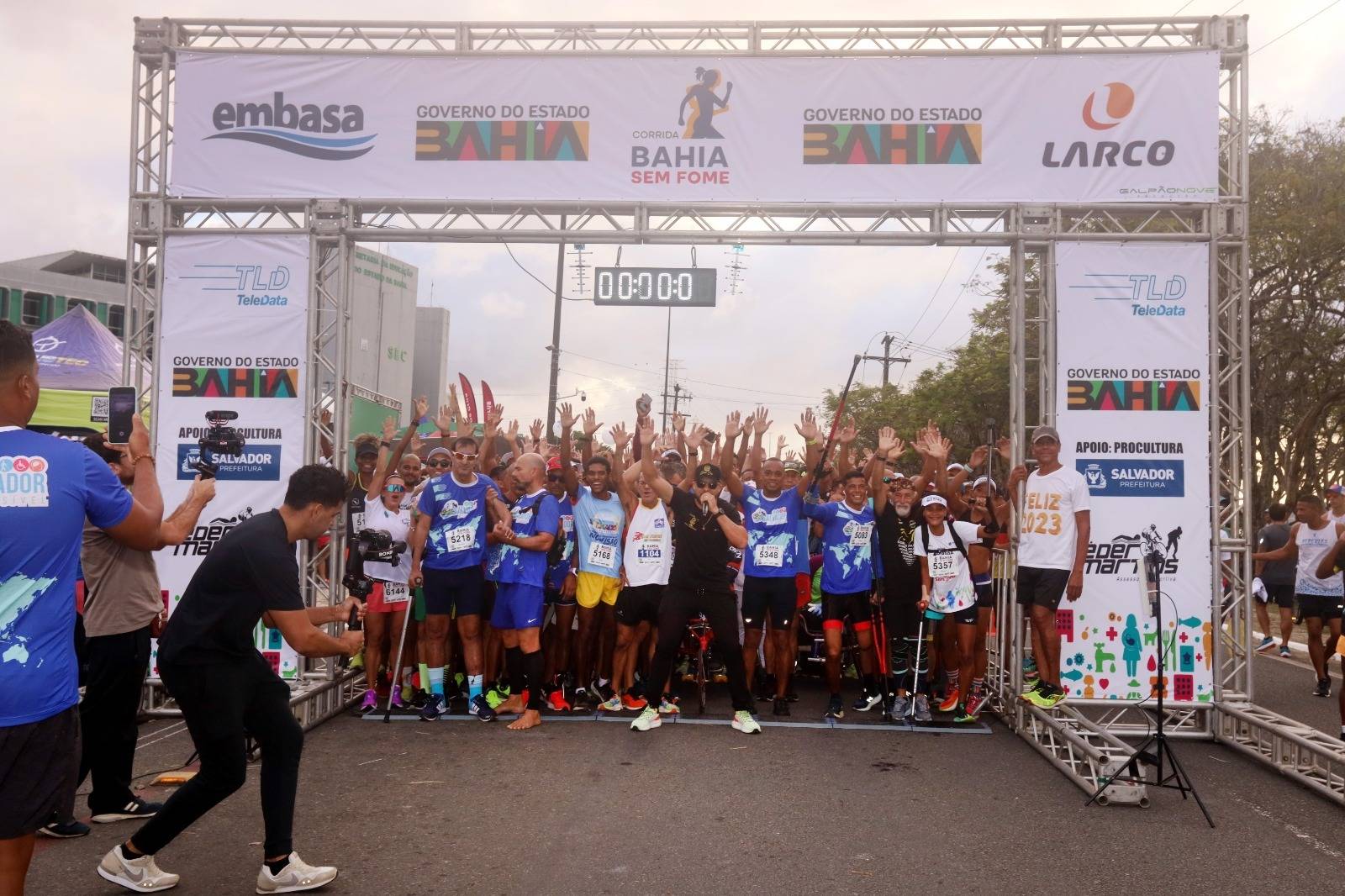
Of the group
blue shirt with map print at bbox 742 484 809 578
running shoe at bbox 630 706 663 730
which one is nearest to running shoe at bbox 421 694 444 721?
running shoe at bbox 630 706 663 730

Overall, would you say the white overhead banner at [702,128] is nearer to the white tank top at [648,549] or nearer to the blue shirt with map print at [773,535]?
the blue shirt with map print at [773,535]

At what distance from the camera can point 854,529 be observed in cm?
872

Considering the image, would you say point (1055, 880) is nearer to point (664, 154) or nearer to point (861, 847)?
point (861, 847)

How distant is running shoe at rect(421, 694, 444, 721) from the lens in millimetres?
8453

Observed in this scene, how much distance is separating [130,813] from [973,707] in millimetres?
6420

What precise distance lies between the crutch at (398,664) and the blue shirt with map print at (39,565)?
5.09 meters

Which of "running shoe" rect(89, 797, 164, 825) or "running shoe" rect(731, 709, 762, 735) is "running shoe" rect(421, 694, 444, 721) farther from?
"running shoe" rect(89, 797, 164, 825)

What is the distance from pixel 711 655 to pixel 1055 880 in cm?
548

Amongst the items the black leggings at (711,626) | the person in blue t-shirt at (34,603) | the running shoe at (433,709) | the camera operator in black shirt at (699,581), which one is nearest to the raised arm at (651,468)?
the camera operator in black shirt at (699,581)

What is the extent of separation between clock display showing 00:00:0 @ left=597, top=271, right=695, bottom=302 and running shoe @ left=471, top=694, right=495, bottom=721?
142 inches

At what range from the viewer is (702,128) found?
28.7ft

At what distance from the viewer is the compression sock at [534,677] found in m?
8.31

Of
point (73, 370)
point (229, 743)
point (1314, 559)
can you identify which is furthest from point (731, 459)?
point (73, 370)

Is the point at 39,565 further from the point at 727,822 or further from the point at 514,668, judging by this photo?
the point at 514,668
